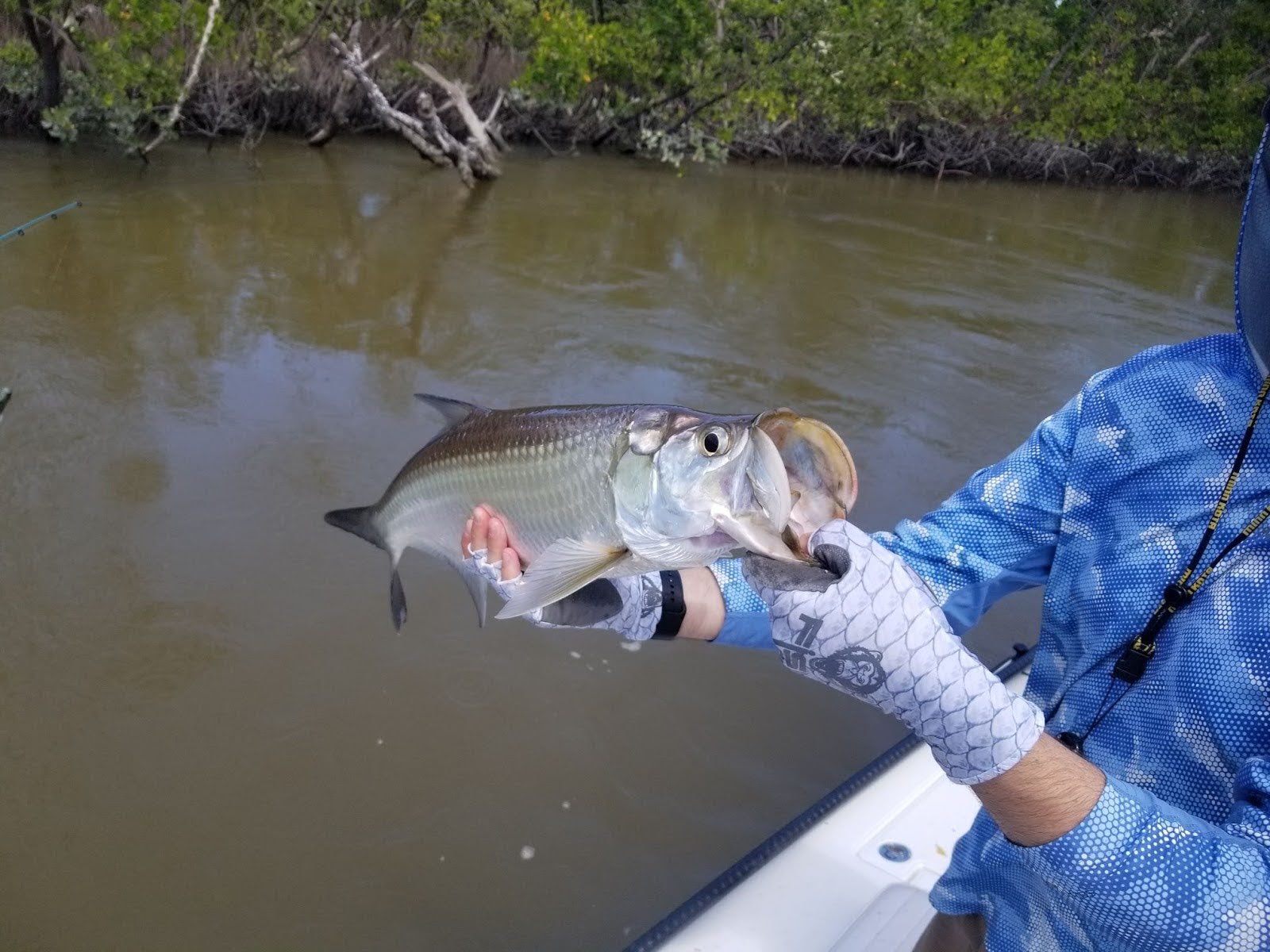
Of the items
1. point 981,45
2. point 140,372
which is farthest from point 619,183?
point 981,45

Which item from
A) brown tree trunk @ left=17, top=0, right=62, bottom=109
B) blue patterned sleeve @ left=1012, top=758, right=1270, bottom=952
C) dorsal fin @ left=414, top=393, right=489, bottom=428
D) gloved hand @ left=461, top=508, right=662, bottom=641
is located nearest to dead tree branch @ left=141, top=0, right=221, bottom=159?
brown tree trunk @ left=17, top=0, right=62, bottom=109

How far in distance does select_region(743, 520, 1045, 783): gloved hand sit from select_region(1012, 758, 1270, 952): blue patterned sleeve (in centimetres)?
14

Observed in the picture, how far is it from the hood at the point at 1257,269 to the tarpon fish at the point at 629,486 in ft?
2.31

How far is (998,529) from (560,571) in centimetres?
89

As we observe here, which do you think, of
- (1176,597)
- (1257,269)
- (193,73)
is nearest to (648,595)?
(1176,597)

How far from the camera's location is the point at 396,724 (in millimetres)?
3523

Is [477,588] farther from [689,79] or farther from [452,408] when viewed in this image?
[689,79]

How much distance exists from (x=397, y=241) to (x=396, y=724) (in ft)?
25.0

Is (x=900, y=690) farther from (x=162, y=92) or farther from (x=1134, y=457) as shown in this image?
(x=162, y=92)

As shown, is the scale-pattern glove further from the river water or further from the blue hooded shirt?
the river water

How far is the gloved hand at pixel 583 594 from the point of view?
190 cm

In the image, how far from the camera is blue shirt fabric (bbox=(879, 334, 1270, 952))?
4.18 feet

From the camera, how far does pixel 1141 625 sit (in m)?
1.55

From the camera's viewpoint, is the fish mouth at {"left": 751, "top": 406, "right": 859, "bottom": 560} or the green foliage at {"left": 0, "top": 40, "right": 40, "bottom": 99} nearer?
the fish mouth at {"left": 751, "top": 406, "right": 859, "bottom": 560}
